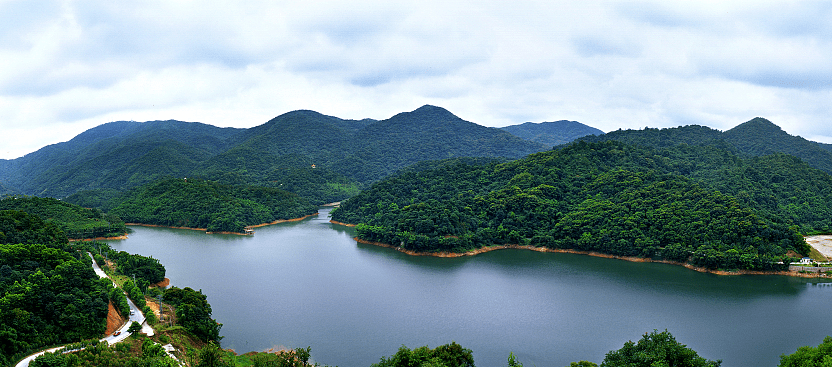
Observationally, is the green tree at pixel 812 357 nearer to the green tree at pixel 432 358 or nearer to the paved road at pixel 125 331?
the green tree at pixel 432 358

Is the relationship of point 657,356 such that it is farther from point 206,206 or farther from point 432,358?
point 206,206

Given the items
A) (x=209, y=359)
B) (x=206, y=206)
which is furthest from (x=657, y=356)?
(x=206, y=206)

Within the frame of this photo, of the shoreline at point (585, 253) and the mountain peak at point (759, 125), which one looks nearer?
the shoreline at point (585, 253)

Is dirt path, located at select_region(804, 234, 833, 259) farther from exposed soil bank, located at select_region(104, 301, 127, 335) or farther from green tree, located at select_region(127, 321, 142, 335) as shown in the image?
exposed soil bank, located at select_region(104, 301, 127, 335)

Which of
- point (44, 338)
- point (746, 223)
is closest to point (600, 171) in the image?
point (746, 223)

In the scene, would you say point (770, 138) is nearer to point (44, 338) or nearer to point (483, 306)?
point (483, 306)

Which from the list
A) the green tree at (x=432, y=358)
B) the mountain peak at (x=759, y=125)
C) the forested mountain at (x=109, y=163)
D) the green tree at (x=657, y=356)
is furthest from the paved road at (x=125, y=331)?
the mountain peak at (x=759, y=125)
